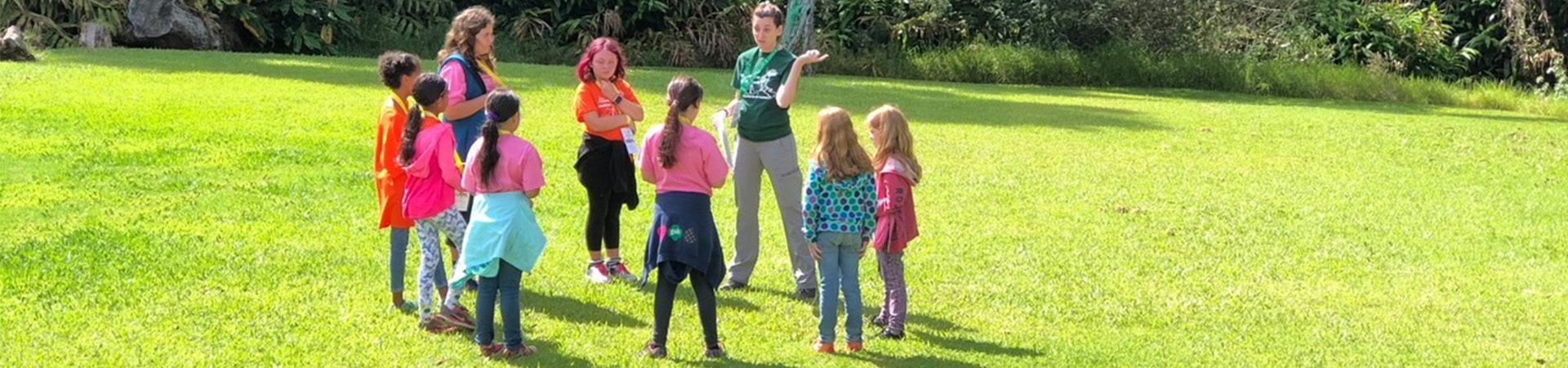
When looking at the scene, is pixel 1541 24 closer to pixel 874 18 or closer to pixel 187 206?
pixel 874 18

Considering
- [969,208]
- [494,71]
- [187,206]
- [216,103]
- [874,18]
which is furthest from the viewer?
[874,18]

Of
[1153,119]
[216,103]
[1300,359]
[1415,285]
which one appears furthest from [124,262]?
[1153,119]

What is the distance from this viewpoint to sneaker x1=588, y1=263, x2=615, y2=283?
8.14m

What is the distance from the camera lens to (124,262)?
26.6 feet

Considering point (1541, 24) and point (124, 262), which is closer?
point (124, 262)

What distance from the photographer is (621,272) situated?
820cm

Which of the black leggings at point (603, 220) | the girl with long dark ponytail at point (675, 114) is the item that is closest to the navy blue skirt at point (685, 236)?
the girl with long dark ponytail at point (675, 114)

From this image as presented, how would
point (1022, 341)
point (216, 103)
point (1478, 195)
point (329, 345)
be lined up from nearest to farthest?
point (329, 345), point (1022, 341), point (1478, 195), point (216, 103)

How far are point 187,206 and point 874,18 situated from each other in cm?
1945

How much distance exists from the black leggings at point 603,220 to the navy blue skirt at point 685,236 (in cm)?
161

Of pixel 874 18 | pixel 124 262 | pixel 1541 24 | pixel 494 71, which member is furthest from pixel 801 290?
pixel 1541 24

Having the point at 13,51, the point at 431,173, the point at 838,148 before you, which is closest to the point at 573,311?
the point at 431,173

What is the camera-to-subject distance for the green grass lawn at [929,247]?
702 centimetres

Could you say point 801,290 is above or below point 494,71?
below
